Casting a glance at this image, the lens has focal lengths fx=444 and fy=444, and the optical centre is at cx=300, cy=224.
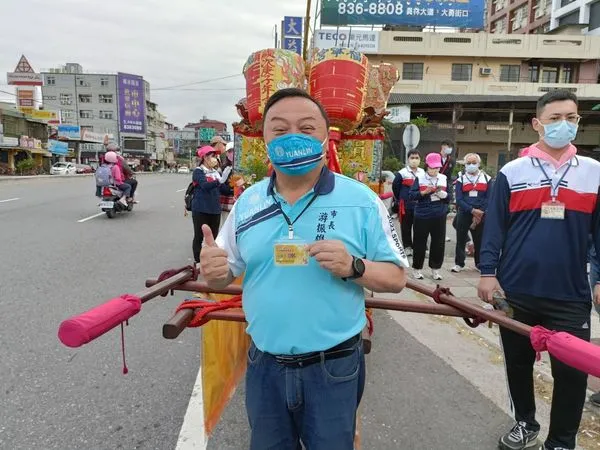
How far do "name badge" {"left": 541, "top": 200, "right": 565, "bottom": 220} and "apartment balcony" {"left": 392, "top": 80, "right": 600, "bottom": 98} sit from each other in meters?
32.0

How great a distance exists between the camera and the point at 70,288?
5453mm

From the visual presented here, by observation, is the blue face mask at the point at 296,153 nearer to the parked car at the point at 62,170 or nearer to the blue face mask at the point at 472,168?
the blue face mask at the point at 472,168

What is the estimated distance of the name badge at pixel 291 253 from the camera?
147 centimetres

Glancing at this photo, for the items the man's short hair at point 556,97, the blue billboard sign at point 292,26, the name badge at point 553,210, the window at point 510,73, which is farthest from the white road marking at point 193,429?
the window at point 510,73

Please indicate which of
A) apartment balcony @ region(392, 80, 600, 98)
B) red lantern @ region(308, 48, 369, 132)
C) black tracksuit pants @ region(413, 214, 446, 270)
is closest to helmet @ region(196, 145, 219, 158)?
red lantern @ region(308, 48, 369, 132)

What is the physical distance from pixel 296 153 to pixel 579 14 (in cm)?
4748

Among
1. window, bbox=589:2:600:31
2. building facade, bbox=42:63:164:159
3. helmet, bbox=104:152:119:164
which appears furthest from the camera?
building facade, bbox=42:63:164:159

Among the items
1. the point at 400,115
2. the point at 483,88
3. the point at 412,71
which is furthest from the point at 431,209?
the point at 483,88

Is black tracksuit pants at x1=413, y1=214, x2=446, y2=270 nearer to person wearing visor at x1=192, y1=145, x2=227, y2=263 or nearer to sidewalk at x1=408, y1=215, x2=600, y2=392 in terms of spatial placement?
sidewalk at x1=408, y1=215, x2=600, y2=392

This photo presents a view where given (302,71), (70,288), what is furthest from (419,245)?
(70,288)

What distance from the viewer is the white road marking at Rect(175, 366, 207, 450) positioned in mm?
2527

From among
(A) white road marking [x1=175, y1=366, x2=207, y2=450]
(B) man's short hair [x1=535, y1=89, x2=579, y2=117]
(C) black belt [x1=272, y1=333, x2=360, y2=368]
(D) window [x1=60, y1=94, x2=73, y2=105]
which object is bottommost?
(A) white road marking [x1=175, y1=366, x2=207, y2=450]

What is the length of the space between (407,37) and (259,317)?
115 ft

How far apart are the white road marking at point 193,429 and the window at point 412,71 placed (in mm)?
34223
